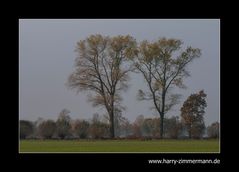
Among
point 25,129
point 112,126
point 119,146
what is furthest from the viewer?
point 112,126

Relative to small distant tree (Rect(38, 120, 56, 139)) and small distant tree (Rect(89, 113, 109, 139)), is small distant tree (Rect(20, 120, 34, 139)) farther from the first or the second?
small distant tree (Rect(89, 113, 109, 139))

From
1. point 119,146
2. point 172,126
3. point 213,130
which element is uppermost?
point 172,126

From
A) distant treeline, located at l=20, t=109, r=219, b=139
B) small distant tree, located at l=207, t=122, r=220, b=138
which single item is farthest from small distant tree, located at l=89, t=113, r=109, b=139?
small distant tree, located at l=207, t=122, r=220, b=138

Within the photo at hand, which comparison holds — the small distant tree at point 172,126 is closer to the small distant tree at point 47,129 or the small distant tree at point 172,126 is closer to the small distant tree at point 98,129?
the small distant tree at point 98,129

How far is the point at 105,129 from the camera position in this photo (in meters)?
18.5

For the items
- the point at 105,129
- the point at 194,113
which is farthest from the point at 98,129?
the point at 194,113

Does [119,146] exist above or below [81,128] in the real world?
below

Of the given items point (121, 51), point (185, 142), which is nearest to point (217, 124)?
point (185, 142)

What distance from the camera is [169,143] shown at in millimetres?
17859

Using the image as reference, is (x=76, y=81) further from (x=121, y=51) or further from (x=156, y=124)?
(x=156, y=124)

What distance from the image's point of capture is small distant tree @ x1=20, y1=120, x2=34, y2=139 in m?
17.9

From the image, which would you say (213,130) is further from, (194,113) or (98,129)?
(98,129)

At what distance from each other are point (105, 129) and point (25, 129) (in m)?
2.54

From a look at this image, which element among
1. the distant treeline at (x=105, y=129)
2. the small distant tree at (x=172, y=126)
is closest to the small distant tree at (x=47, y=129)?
the distant treeline at (x=105, y=129)
